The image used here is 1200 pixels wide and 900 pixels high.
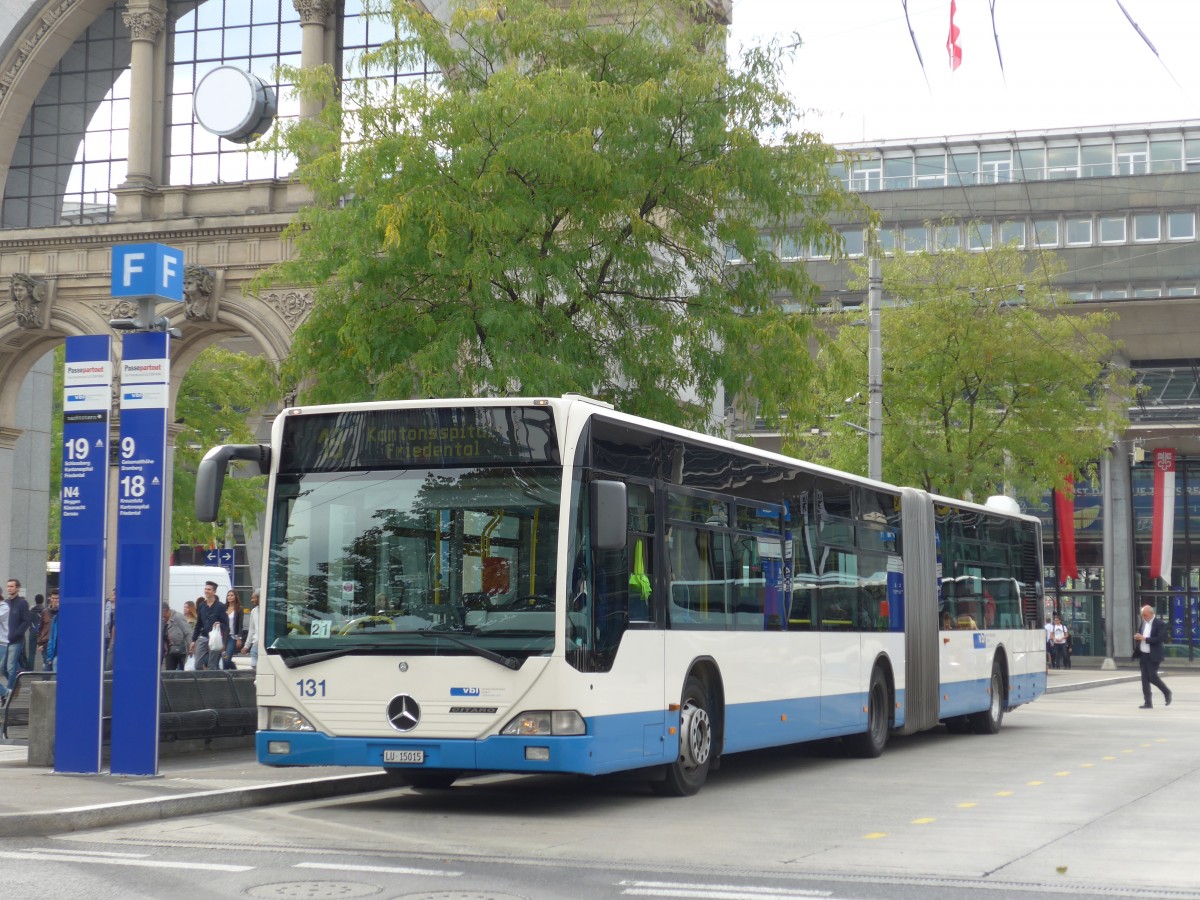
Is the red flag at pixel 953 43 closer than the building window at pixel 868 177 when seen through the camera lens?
Yes

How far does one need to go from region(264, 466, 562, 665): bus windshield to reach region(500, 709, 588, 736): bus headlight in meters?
0.40

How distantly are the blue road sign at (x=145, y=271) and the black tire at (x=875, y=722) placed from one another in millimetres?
8303

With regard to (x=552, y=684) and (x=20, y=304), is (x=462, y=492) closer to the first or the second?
(x=552, y=684)

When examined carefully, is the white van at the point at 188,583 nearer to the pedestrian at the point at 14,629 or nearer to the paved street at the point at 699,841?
the pedestrian at the point at 14,629

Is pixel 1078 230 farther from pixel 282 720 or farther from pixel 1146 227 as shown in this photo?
pixel 282 720

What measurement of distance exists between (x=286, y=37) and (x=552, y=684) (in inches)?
891

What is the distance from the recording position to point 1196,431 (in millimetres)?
53688

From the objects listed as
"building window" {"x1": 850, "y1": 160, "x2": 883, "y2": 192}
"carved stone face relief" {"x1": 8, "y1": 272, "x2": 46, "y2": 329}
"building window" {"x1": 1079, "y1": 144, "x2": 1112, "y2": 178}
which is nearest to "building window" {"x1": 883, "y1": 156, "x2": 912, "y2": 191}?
"building window" {"x1": 850, "y1": 160, "x2": 883, "y2": 192}

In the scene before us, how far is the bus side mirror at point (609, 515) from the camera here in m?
11.5

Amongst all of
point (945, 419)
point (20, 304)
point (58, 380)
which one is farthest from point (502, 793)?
point (58, 380)

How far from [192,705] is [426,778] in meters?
3.76

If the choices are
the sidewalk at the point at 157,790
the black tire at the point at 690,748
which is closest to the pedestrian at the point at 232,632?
the sidewalk at the point at 157,790

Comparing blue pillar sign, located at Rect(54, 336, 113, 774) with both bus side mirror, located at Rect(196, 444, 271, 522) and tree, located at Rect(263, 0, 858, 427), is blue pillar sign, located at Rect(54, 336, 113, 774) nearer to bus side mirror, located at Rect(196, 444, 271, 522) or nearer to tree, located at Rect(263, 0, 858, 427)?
bus side mirror, located at Rect(196, 444, 271, 522)

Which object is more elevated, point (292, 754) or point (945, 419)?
point (945, 419)
